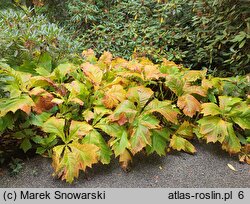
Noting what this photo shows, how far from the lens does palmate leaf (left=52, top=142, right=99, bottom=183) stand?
2156 mm

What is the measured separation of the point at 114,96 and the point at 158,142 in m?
0.57

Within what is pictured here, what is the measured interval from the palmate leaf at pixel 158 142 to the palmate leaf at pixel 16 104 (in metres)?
1.04

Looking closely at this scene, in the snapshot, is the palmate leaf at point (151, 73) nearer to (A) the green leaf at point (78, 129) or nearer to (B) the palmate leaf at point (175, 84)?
(B) the palmate leaf at point (175, 84)

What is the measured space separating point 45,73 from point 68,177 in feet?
3.47

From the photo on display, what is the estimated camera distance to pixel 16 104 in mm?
2205

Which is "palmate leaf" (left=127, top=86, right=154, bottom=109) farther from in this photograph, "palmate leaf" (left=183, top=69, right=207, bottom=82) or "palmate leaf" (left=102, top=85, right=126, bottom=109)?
"palmate leaf" (left=183, top=69, right=207, bottom=82)

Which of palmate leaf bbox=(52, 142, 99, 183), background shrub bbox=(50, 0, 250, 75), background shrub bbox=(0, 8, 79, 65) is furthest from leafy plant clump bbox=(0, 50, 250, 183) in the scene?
background shrub bbox=(50, 0, 250, 75)

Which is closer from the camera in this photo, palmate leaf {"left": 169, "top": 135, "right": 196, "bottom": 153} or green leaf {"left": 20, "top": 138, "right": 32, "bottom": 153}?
green leaf {"left": 20, "top": 138, "right": 32, "bottom": 153}

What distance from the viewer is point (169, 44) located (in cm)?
452

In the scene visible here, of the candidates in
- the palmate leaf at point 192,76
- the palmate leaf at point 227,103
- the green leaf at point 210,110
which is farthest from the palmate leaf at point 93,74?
the palmate leaf at point 227,103

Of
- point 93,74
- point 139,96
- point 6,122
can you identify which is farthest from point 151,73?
point 6,122

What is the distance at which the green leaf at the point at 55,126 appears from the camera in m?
2.33

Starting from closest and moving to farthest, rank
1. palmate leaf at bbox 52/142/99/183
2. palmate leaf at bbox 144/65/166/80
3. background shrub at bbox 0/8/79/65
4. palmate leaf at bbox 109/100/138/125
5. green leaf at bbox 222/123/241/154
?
palmate leaf at bbox 52/142/99/183 → palmate leaf at bbox 109/100/138/125 → green leaf at bbox 222/123/241/154 → background shrub at bbox 0/8/79/65 → palmate leaf at bbox 144/65/166/80

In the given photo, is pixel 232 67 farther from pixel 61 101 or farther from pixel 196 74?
pixel 61 101
